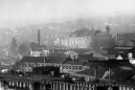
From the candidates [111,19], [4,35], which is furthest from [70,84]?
[4,35]

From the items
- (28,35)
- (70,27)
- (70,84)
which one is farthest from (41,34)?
(70,84)

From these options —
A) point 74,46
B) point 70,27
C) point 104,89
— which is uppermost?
point 70,27

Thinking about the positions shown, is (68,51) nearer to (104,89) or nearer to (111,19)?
(111,19)

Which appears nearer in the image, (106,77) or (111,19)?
(106,77)

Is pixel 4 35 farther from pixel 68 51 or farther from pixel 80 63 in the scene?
pixel 80 63

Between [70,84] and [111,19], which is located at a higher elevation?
[111,19]

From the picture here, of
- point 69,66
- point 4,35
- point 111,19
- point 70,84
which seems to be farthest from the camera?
point 4,35

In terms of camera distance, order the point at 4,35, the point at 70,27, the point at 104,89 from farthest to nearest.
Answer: the point at 4,35
the point at 70,27
the point at 104,89

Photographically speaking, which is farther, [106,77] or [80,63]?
[80,63]

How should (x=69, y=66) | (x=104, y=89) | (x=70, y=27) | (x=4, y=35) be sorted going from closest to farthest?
(x=104, y=89), (x=69, y=66), (x=70, y=27), (x=4, y=35)
